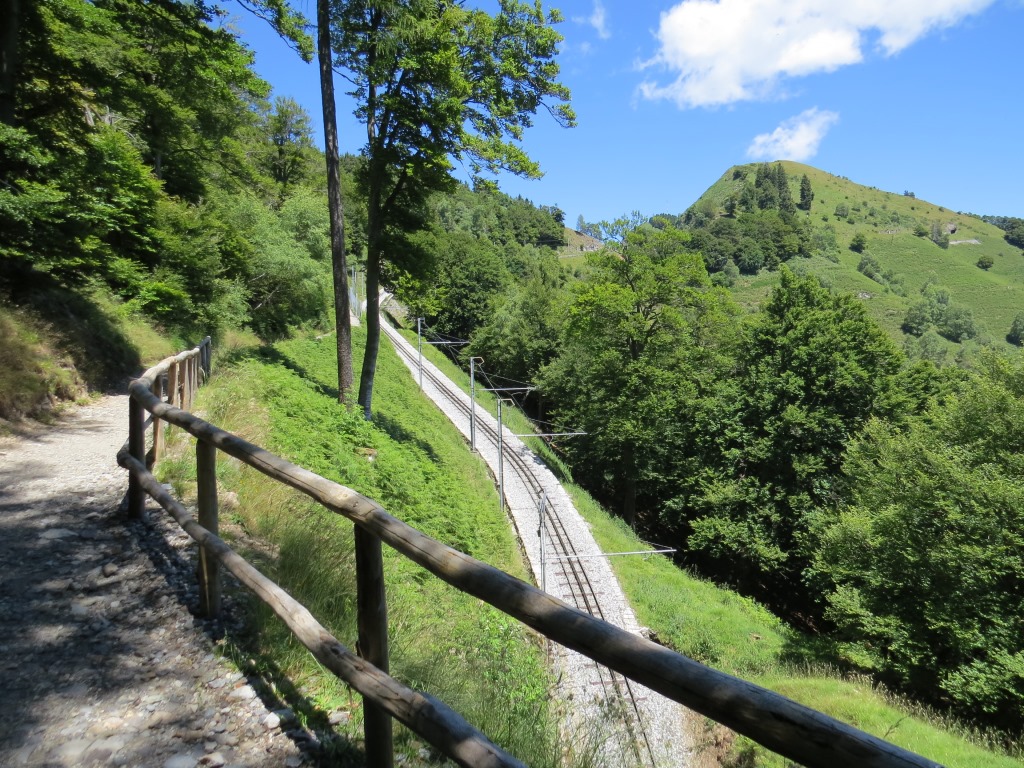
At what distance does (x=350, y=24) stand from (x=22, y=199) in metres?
8.66

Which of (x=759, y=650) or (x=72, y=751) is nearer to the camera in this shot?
(x=72, y=751)

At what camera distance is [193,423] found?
155 inches

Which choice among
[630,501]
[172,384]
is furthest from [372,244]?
[630,501]

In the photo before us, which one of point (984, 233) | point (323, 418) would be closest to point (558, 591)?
point (323, 418)

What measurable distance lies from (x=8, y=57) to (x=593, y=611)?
59.3ft

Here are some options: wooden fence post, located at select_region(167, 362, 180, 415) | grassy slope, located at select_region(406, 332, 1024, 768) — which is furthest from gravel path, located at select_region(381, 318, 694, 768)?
wooden fence post, located at select_region(167, 362, 180, 415)

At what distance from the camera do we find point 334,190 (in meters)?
15.1

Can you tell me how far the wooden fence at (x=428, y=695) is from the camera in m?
1.25

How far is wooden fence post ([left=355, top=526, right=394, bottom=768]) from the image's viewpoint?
7.83ft

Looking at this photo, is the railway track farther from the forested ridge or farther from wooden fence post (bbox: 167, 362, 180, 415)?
wooden fence post (bbox: 167, 362, 180, 415)

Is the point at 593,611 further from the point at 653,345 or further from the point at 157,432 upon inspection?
the point at 157,432

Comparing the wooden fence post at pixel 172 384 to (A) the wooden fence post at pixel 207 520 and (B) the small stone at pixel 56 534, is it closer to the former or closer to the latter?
(B) the small stone at pixel 56 534

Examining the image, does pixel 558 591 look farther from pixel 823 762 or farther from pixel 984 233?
pixel 984 233

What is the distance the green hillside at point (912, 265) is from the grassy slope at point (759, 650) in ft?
269
